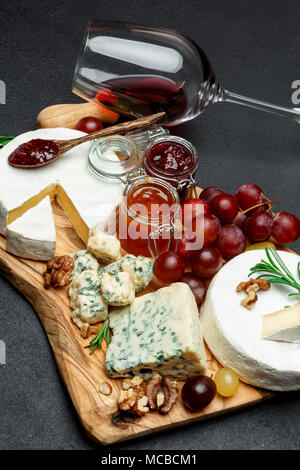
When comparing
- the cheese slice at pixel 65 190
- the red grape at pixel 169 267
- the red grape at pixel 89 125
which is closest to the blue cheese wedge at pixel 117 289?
the red grape at pixel 169 267

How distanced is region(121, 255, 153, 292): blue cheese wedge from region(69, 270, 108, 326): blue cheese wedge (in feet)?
0.34

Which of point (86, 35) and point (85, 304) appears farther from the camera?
point (86, 35)

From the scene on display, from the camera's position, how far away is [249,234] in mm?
2057

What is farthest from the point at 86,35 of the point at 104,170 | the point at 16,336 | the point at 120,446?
the point at 120,446

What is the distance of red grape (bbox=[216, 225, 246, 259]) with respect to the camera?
1.99 metres

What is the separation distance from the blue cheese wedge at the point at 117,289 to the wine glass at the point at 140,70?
82 cm

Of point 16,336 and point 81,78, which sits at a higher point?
point 81,78

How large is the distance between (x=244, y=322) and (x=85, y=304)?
1.63 feet

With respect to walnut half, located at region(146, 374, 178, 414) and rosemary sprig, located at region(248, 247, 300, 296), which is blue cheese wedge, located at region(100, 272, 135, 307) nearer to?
walnut half, located at region(146, 374, 178, 414)

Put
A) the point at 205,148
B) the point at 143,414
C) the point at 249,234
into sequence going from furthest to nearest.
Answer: the point at 205,148 → the point at 249,234 → the point at 143,414

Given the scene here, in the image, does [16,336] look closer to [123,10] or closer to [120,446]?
[120,446]

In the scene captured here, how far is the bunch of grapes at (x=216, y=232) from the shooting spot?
6.26 ft

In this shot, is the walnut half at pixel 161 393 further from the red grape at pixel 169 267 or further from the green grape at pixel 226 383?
the red grape at pixel 169 267

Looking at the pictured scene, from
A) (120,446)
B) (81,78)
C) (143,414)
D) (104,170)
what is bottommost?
(120,446)
